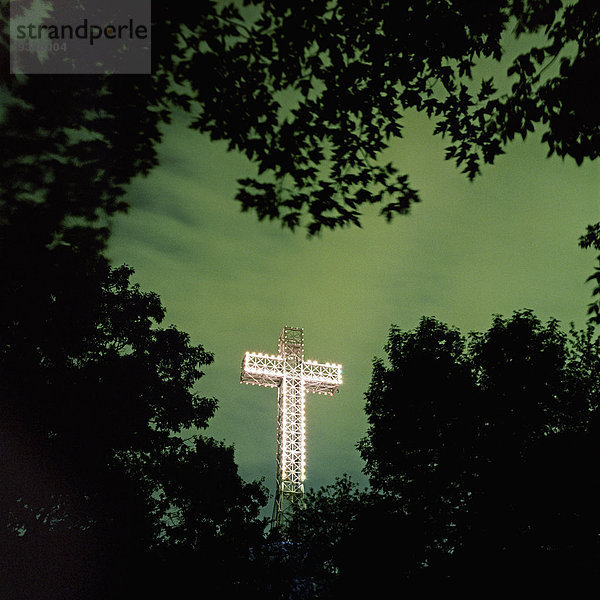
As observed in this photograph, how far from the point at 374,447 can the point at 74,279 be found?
11823 millimetres

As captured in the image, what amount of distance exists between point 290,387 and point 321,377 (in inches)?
95.9

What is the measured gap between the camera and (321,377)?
30391 millimetres

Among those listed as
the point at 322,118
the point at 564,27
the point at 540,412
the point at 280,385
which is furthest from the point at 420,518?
the point at 280,385

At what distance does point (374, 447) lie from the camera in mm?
16531

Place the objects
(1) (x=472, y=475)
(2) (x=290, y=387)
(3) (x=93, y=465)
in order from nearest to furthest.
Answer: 1. (3) (x=93, y=465)
2. (1) (x=472, y=475)
3. (2) (x=290, y=387)

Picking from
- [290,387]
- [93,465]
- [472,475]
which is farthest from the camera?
[290,387]

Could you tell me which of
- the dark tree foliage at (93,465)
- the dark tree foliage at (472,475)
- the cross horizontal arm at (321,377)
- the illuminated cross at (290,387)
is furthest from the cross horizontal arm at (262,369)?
the dark tree foliage at (93,465)

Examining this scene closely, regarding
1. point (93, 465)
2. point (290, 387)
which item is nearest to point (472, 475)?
point (93, 465)

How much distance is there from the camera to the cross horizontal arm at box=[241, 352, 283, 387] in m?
29.9

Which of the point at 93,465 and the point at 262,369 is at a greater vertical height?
the point at 262,369

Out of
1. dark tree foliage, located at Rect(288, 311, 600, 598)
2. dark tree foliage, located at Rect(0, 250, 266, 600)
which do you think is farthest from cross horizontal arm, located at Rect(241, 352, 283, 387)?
dark tree foliage, located at Rect(0, 250, 266, 600)

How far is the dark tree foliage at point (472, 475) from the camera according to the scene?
10602 mm

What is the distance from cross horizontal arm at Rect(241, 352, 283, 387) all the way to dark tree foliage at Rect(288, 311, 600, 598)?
1297cm

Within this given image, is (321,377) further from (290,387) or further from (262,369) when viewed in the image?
(262,369)
